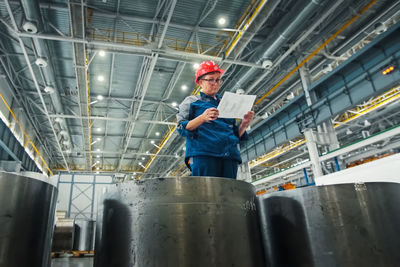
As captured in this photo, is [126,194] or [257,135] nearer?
[126,194]

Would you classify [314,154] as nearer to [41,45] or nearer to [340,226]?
[340,226]

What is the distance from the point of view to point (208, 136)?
2188mm

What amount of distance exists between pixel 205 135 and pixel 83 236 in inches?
329

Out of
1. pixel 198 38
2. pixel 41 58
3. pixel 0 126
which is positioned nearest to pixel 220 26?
pixel 198 38

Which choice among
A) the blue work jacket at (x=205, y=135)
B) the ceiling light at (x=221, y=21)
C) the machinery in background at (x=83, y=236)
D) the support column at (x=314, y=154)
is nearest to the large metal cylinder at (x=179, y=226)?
the blue work jacket at (x=205, y=135)

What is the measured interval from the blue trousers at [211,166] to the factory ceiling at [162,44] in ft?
19.1

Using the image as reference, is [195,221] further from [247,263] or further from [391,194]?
[391,194]

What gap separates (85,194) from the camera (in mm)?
23344

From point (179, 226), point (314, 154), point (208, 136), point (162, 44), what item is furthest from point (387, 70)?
point (179, 226)

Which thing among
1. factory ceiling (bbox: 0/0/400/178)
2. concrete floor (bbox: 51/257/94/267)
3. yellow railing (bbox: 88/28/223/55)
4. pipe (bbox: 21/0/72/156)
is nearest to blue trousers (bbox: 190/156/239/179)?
concrete floor (bbox: 51/257/94/267)

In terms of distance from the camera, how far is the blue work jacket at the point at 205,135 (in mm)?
2148

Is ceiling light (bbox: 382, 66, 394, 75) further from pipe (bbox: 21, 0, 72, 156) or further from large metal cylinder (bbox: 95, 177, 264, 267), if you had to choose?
pipe (bbox: 21, 0, 72, 156)

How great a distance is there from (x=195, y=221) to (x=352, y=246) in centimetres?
95

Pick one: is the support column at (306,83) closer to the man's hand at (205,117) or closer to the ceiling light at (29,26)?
the man's hand at (205,117)
